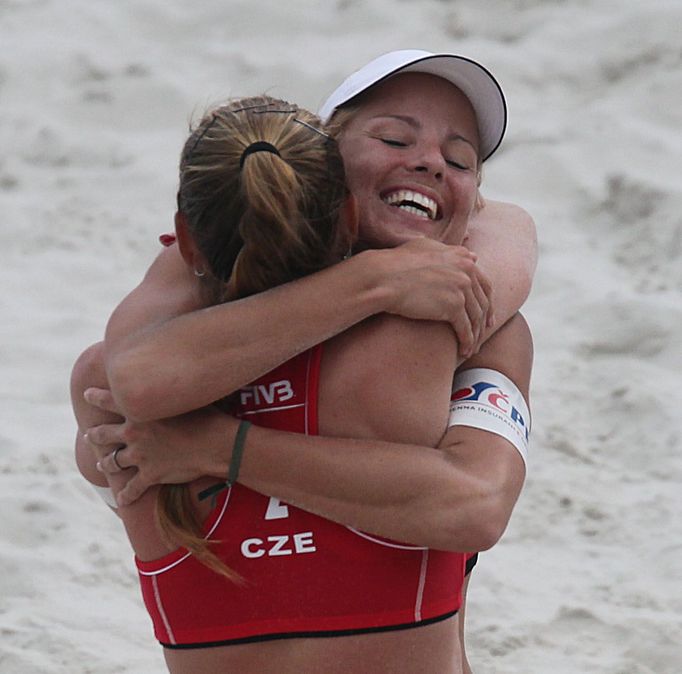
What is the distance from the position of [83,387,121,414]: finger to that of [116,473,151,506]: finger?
0.11m

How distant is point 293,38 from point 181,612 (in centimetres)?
338

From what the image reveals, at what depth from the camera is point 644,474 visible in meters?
3.62

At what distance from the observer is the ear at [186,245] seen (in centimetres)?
203

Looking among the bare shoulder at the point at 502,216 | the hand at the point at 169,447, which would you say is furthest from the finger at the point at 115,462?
the bare shoulder at the point at 502,216

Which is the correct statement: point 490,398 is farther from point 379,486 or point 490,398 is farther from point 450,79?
point 450,79

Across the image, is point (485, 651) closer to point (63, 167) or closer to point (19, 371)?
point (19, 371)

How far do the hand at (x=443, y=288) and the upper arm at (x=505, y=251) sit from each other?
118 mm

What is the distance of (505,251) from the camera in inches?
92.7

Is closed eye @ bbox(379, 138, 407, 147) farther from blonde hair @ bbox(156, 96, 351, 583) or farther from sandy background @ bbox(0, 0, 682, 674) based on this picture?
sandy background @ bbox(0, 0, 682, 674)

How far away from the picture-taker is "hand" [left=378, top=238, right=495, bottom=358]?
6.48 feet

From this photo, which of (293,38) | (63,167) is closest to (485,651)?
(63,167)

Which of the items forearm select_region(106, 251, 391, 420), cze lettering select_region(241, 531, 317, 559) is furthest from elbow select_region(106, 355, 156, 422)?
cze lettering select_region(241, 531, 317, 559)

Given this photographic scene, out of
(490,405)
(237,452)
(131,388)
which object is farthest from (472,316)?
(131,388)

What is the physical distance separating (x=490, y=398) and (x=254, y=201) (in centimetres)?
49
